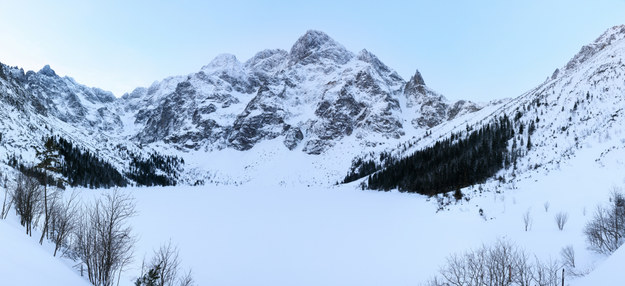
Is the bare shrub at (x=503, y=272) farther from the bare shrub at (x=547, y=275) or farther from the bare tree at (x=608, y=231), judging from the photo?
the bare tree at (x=608, y=231)

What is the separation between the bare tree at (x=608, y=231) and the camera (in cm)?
1878

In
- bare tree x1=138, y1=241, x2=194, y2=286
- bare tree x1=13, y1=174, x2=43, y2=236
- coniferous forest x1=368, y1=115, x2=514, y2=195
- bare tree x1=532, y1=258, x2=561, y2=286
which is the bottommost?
bare tree x1=532, y1=258, x2=561, y2=286

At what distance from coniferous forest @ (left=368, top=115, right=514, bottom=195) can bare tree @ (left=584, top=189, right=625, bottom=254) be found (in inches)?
1643

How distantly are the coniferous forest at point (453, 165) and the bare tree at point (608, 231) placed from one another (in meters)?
41.7

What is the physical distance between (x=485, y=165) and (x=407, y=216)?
131 feet

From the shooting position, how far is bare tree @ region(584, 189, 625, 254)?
18781mm

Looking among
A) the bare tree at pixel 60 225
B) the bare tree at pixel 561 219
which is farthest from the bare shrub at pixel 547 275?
the bare tree at pixel 60 225

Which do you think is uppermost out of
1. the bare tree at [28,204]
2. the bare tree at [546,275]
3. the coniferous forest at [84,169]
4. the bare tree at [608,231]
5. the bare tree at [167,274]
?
the coniferous forest at [84,169]

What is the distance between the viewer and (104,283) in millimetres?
18766

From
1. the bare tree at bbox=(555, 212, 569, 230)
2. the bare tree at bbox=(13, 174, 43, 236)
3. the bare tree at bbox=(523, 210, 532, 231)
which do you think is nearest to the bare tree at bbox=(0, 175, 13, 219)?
the bare tree at bbox=(13, 174, 43, 236)

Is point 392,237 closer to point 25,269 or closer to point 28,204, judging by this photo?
point 25,269

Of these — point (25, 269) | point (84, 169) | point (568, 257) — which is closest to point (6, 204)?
point (25, 269)

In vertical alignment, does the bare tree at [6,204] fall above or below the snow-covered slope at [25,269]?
above

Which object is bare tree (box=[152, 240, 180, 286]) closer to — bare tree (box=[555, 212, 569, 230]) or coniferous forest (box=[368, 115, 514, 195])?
bare tree (box=[555, 212, 569, 230])
